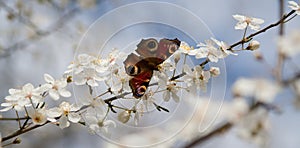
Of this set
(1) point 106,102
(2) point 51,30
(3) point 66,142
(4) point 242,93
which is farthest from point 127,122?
(3) point 66,142

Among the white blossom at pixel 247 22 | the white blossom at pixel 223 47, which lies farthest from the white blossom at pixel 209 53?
the white blossom at pixel 247 22

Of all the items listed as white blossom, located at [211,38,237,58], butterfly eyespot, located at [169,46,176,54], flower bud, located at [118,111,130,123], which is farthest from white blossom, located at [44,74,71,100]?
white blossom, located at [211,38,237,58]

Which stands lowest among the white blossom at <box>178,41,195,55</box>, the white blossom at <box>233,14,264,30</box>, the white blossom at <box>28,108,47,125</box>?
the white blossom at <box>28,108,47,125</box>

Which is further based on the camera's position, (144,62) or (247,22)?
(247,22)

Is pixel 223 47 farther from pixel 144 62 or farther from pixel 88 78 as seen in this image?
pixel 88 78

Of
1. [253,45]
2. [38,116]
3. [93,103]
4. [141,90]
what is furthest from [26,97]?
[253,45]

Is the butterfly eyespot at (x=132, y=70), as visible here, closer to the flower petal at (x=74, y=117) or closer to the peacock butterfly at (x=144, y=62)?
the peacock butterfly at (x=144, y=62)

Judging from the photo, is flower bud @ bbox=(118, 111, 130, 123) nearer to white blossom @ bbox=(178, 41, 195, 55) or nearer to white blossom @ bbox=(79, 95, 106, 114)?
white blossom @ bbox=(79, 95, 106, 114)
